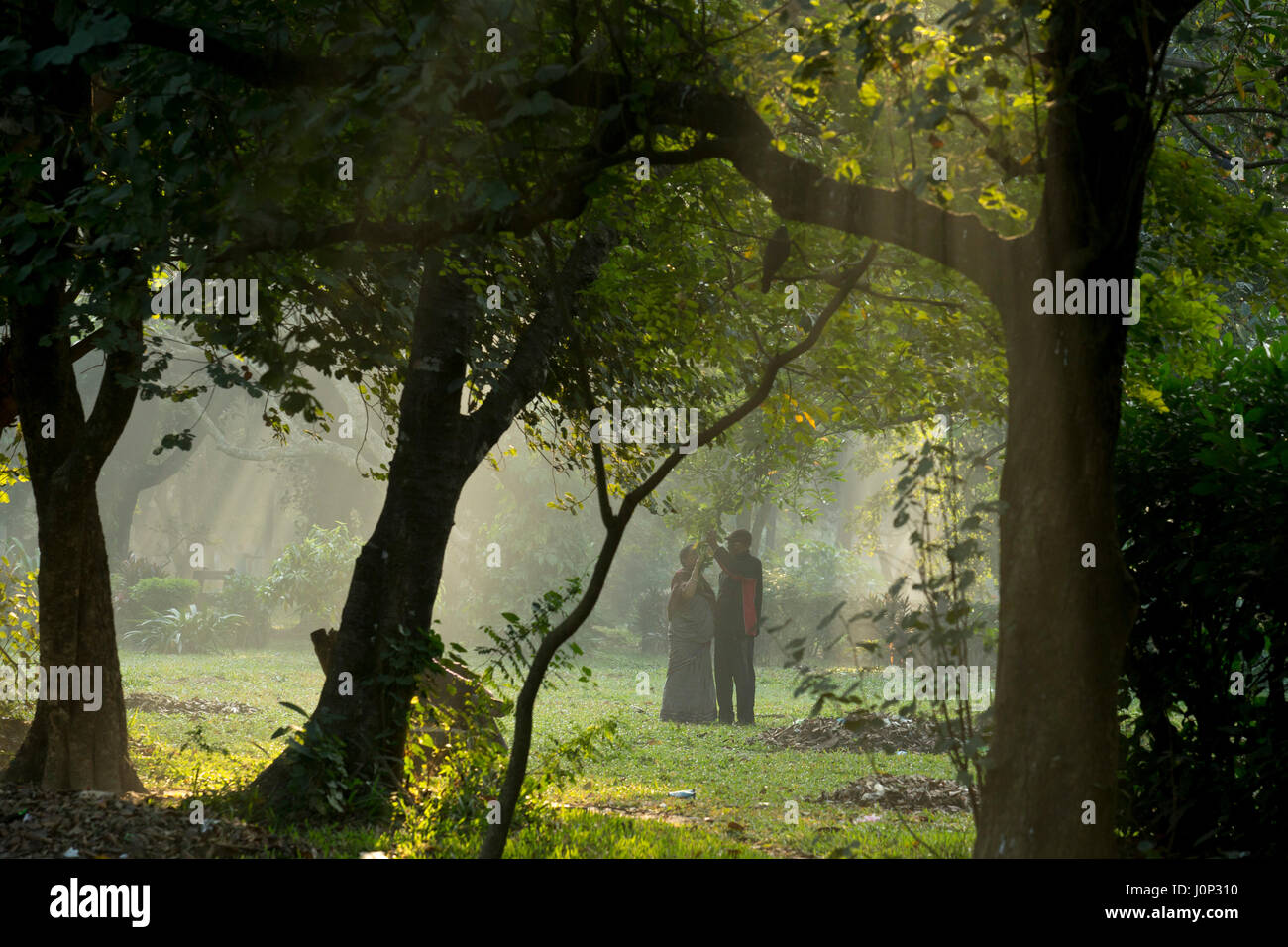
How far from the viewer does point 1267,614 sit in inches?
201

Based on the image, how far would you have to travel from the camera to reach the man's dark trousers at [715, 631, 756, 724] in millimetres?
16516

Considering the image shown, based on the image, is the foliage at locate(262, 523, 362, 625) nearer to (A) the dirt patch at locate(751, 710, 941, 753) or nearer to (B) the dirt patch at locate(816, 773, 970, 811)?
(A) the dirt patch at locate(751, 710, 941, 753)

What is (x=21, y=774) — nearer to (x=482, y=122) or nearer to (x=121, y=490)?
(x=482, y=122)

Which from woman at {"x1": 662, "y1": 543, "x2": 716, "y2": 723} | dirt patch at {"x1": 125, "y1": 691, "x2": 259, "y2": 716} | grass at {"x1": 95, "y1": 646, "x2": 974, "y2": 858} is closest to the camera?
grass at {"x1": 95, "y1": 646, "x2": 974, "y2": 858}

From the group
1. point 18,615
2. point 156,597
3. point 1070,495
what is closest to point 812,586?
point 156,597

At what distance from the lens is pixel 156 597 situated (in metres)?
33.6

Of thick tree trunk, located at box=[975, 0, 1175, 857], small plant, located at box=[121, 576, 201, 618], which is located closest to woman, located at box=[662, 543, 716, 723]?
thick tree trunk, located at box=[975, 0, 1175, 857]

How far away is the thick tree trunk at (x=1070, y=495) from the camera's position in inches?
150

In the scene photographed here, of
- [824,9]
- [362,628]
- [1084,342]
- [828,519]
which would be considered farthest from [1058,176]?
[828,519]

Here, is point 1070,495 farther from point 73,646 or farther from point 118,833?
point 73,646

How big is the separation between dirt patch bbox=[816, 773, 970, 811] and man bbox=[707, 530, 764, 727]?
6051mm

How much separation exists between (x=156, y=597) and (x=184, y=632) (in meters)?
2.40

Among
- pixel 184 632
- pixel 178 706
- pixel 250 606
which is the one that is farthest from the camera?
pixel 250 606

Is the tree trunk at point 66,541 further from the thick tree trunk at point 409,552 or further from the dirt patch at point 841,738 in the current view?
Result: the dirt patch at point 841,738
